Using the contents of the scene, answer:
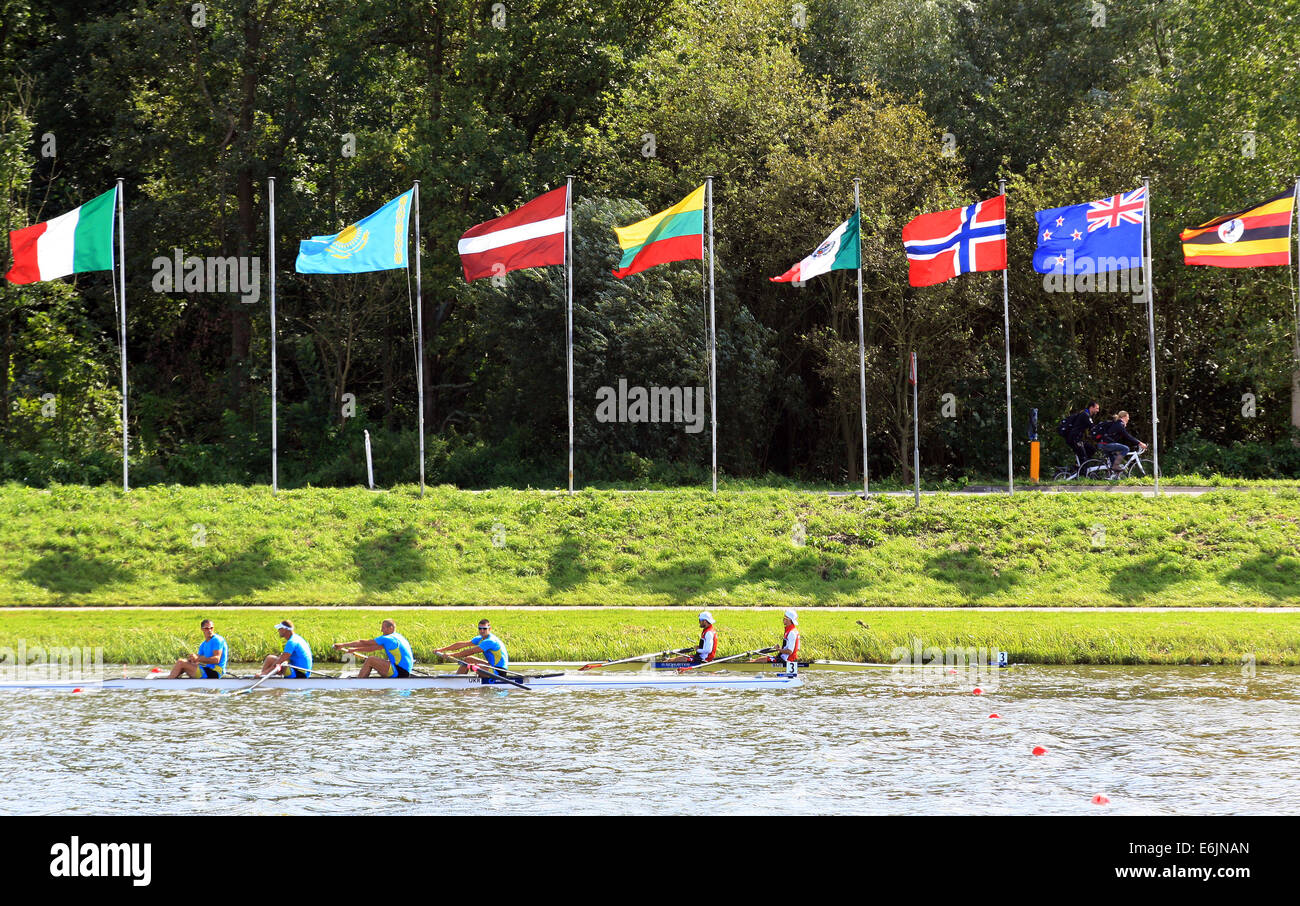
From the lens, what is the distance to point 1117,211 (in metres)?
36.0

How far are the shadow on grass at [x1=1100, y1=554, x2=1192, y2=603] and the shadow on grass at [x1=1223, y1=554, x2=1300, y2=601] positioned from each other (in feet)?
3.95

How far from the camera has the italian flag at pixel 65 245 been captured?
1432 inches

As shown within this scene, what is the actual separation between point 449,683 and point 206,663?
4551 millimetres

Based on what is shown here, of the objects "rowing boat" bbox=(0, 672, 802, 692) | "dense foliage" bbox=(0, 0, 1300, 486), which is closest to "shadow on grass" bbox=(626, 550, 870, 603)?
"rowing boat" bbox=(0, 672, 802, 692)

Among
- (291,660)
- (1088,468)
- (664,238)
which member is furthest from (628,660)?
(1088,468)

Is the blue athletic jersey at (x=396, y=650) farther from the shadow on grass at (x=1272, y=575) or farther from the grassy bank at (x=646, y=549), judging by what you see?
the shadow on grass at (x=1272, y=575)

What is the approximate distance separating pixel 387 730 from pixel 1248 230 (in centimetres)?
2509

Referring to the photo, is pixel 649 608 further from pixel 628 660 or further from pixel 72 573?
pixel 72 573

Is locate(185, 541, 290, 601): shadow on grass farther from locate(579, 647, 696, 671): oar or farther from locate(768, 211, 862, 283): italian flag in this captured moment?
locate(768, 211, 862, 283): italian flag

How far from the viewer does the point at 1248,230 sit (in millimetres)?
35125

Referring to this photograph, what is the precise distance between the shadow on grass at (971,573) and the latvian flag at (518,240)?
41.3ft

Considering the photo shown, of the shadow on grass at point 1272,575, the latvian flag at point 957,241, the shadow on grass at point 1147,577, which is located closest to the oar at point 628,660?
the shadow on grass at point 1147,577

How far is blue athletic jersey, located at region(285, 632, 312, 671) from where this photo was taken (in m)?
25.9
